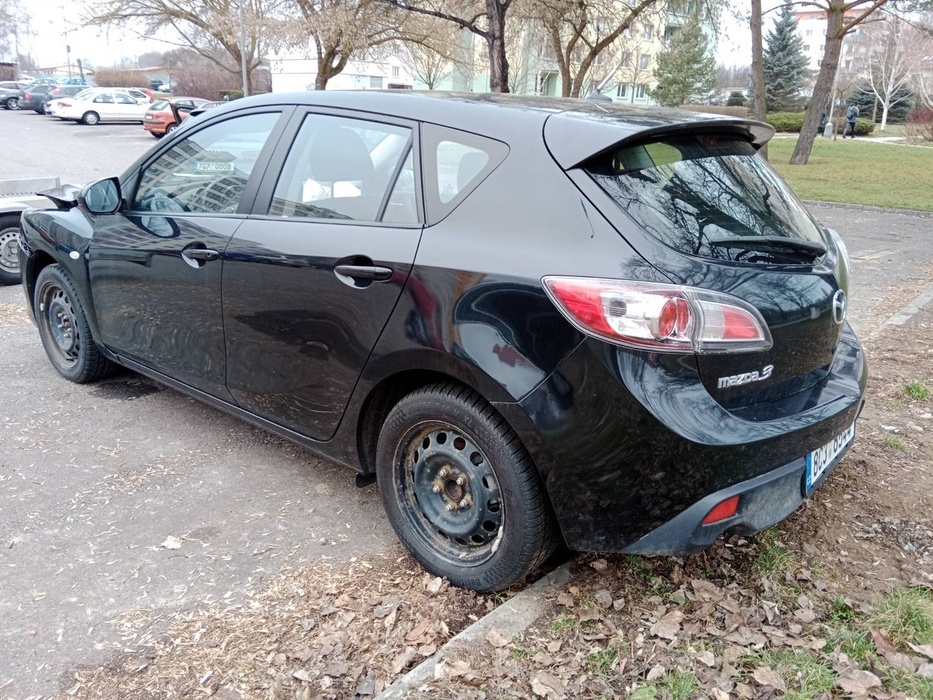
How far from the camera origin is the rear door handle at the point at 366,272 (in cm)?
286

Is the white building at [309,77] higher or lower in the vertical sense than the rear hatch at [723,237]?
higher

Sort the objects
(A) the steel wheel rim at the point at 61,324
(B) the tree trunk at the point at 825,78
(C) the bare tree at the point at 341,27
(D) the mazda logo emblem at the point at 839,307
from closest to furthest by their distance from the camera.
A: (D) the mazda logo emblem at the point at 839,307
(A) the steel wheel rim at the point at 61,324
(B) the tree trunk at the point at 825,78
(C) the bare tree at the point at 341,27

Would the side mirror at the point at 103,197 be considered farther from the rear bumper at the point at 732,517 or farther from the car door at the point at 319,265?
the rear bumper at the point at 732,517

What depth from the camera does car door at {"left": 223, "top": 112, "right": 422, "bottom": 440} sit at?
2932 millimetres

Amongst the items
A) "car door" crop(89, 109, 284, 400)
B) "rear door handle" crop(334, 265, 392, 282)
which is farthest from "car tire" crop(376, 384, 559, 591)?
"car door" crop(89, 109, 284, 400)

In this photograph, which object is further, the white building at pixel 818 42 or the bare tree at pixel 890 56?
the white building at pixel 818 42

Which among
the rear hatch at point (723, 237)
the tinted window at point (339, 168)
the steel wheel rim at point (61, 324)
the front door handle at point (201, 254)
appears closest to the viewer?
the rear hatch at point (723, 237)

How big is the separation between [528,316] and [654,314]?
15.2 inches

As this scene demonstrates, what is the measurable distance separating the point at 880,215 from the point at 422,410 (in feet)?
44.3

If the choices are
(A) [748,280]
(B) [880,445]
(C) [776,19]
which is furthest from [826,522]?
(C) [776,19]

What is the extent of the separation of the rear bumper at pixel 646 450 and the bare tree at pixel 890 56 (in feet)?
180

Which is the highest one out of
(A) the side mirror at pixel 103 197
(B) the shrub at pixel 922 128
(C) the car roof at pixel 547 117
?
(B) the shrub at pixel 922 128

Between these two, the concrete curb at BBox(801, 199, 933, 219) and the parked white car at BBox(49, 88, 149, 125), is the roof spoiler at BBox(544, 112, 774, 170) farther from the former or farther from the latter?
the parked white car at BBox(49, 88, 149, 125)

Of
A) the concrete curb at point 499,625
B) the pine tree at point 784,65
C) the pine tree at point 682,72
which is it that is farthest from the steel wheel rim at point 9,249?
the pine tree at point 784,65
